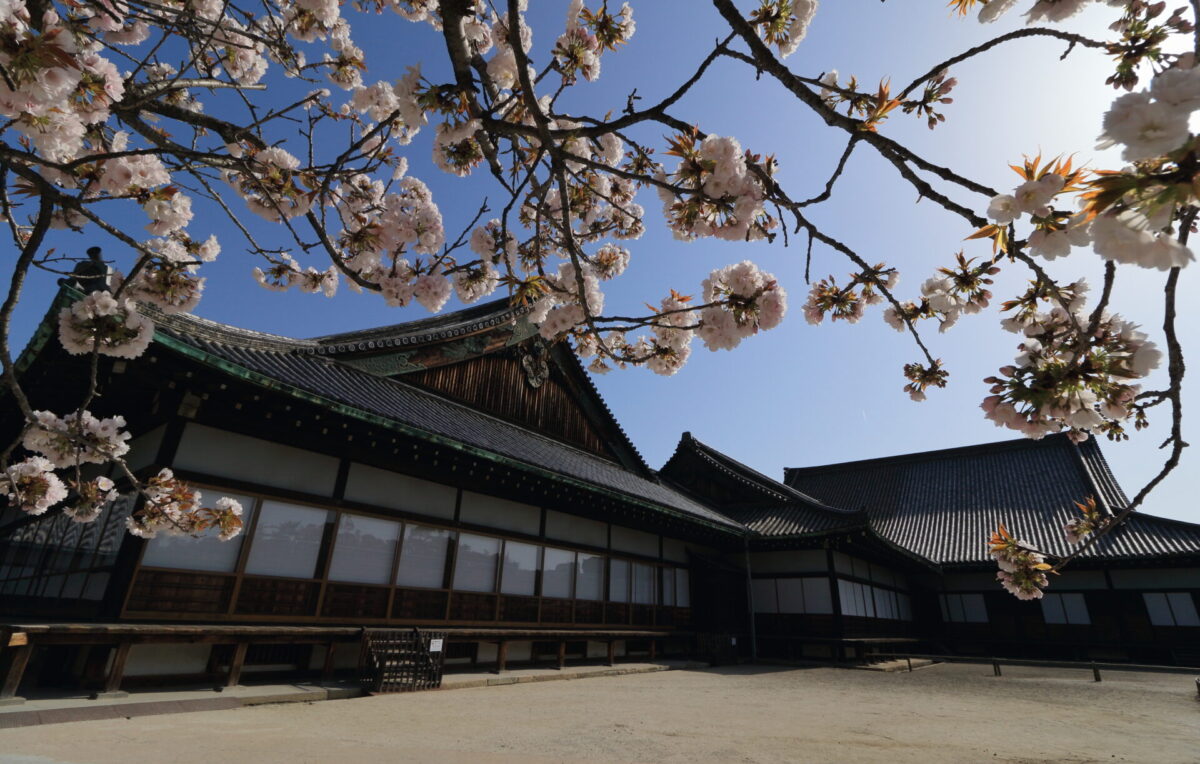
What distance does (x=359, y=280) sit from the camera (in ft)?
10.2

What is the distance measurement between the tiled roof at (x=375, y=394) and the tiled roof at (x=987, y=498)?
11.5 meters

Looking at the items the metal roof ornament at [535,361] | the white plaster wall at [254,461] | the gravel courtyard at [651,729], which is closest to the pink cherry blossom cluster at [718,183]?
the gravel courtyard at [651,729]

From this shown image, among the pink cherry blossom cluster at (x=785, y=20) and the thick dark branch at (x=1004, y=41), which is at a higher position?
the pink cherry blossom cluster at (x=785, y=20)

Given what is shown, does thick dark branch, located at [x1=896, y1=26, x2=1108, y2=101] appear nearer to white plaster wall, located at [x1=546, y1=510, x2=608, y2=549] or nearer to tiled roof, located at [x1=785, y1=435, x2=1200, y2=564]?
white plaster wall, located at [x1=546, y1=510, x2=608, y2=549]

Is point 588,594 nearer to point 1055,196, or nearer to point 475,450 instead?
point 475,450

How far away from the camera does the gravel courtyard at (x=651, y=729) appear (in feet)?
11.4

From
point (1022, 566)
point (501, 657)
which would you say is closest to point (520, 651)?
point (501, 657)

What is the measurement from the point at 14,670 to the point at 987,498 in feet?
84.6

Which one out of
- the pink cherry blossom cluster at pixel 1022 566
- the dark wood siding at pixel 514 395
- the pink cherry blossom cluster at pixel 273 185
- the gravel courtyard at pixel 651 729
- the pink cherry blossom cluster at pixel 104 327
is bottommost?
the gravel courtyard at pixel 651 729

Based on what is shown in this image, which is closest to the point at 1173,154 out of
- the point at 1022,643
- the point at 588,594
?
the point at 588,594

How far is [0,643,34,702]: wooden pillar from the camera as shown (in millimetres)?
4422

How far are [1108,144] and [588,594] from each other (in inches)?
409

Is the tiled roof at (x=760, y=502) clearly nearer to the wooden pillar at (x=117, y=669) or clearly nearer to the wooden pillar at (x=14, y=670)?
the wooden pillar at (x=117, y=669)

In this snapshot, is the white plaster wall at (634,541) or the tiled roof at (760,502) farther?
the tiled roof at (760,502)
